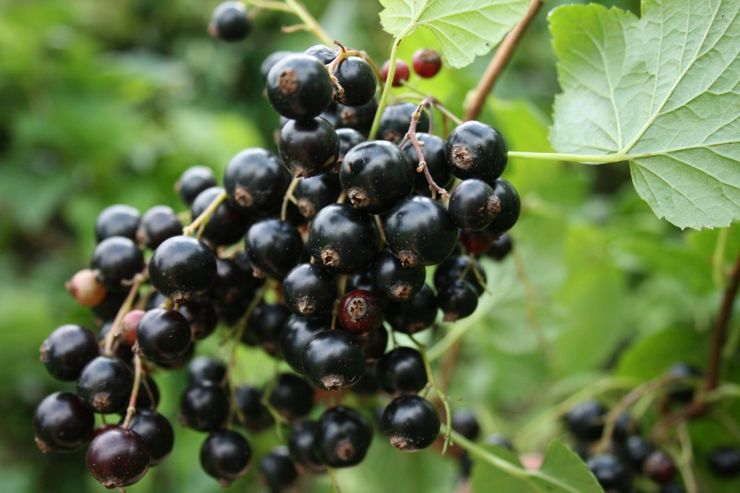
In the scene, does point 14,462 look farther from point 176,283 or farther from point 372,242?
point 372,242

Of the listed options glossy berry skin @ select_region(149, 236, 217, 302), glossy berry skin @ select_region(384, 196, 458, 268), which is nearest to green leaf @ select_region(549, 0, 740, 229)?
glossy berry skin @ select_region(384, 196, 458, 268)

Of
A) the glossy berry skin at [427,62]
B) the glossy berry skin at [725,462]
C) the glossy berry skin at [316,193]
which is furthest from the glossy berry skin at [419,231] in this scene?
the glossy berry skin at [725,462]

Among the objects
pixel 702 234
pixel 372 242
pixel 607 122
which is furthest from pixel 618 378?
pixel 372 242

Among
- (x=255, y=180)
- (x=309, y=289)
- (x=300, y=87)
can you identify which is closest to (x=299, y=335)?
(x=309, y=289)

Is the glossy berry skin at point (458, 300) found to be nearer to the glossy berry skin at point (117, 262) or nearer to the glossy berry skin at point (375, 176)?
the glossy berry skin at point (375, 176)

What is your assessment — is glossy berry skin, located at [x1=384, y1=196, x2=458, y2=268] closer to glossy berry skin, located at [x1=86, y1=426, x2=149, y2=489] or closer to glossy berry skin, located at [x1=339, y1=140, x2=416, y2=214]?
glossy berry skin, located at [x1=339, y1=140, x2=416, y2=214]

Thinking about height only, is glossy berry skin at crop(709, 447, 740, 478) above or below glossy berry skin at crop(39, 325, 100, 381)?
below
